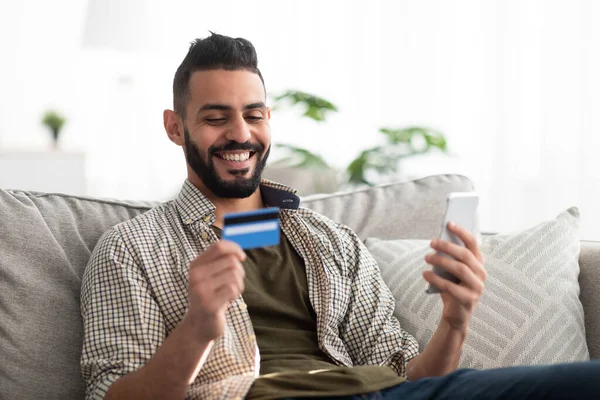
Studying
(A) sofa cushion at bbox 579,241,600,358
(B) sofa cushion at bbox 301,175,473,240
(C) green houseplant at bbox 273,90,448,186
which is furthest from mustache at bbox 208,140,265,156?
(C) green houseplant at bbox 273,90,448,186

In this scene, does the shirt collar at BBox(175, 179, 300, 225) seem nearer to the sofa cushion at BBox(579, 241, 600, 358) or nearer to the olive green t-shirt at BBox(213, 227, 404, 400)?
the olive green t-shirt at BBox(213, 227, 404, 400)

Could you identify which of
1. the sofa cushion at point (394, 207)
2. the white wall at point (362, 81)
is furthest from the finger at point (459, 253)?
the white wall at point (362, 81)

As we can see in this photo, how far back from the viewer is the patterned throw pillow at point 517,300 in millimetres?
1671

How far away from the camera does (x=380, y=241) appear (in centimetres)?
195

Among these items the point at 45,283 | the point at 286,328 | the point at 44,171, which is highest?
the point at 45,283

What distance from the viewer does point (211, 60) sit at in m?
1.77

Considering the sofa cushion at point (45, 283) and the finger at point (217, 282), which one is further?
the sofa cushion at point (45, 283)

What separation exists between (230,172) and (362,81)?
2.56 metres

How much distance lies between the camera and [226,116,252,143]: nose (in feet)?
5.62


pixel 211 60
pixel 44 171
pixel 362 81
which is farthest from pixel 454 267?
pixel 44 171

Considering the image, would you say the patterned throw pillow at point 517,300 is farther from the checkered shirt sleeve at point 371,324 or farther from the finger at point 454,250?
the finger at point 454,250

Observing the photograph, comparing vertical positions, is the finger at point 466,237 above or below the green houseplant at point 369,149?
above

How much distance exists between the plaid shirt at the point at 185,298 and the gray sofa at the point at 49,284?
0.08 metres

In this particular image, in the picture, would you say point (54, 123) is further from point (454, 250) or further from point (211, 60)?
point (454, 250)
